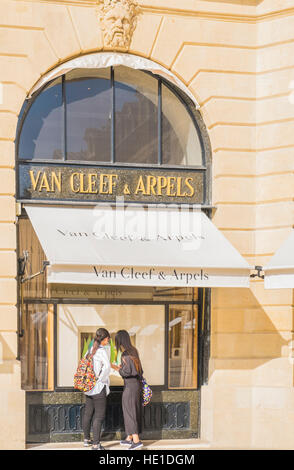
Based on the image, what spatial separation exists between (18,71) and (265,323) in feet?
18.3

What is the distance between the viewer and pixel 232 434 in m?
8.75

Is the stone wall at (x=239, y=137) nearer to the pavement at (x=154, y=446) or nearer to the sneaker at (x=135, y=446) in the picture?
the pavement at (x=154, y=446)

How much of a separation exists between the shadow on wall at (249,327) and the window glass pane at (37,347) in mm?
2622

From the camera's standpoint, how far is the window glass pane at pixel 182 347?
914cm

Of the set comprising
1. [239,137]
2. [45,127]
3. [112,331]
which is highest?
[45,127]

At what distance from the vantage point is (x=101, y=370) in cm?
818

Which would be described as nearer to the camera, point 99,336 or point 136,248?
point 136,248

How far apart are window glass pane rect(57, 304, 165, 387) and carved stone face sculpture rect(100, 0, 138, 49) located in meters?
4.26

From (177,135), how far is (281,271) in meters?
2.98

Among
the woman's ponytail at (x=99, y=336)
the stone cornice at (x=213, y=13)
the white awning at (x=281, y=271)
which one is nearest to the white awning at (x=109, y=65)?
the stone cornice at (x=213, y=13)

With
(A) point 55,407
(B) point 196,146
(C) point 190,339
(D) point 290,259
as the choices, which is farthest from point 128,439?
(B) point 196,146

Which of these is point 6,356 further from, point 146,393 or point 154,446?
point 154,446

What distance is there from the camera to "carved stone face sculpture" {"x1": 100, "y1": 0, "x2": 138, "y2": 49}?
28.3 ft

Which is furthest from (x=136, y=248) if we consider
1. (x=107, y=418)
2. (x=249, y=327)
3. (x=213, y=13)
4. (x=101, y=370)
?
(x=213, y=13)
